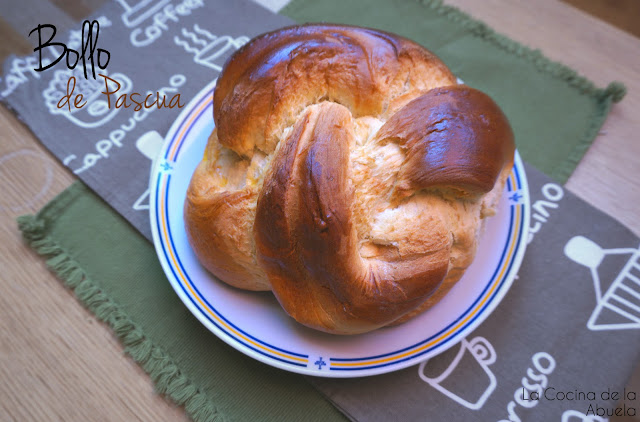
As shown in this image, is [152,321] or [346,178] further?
[152,321]

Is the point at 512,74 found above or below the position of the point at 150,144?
above

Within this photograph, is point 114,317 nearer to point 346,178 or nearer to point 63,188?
point 63,188

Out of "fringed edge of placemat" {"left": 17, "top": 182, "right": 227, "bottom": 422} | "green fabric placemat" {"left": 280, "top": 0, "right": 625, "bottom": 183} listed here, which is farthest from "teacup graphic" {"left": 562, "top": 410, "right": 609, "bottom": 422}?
"fringed edge of placemat" {"left": 17, "top": 182, "right": 227, "bottom": 422}

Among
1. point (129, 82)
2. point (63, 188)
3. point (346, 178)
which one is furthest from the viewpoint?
point (129, 82)

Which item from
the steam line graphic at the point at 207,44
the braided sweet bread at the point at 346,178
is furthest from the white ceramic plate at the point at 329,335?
the steam line graphic at the point at 207,44

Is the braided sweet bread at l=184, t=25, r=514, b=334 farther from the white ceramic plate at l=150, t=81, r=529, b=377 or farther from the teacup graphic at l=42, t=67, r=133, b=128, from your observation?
the teacup graphic at l=42, t=67, r=133, b=128

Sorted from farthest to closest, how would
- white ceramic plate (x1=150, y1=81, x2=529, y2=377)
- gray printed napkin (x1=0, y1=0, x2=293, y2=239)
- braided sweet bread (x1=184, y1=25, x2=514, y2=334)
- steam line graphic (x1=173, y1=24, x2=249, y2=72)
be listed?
1. steam line graphic (x1=173, y1=24, x2=249, y2=72)
2. gray printed napkin (x1=0, y1=0, x2=293, y2=239)
3. white ceramic plate (x1=150, y1=81, x2=529, y2=377)
4. braided sweet bread (x1=184, y1=25, x2=514, y2=334)

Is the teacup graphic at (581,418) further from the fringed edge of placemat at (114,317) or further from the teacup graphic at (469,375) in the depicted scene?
the fringed edge of placemat at (114,317)

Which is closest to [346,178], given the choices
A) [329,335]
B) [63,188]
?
[329,335]
